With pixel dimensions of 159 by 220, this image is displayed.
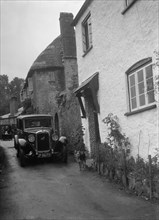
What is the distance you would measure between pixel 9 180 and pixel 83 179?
8.42 ft

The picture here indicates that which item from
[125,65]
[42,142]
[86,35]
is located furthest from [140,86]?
[42,142]

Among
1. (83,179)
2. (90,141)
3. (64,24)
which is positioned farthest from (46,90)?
(83,179)

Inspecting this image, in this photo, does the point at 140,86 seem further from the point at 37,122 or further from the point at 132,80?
the point at 37,122

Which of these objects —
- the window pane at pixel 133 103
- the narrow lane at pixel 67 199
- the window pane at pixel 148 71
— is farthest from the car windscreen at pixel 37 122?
the window pane at pixel 148 71

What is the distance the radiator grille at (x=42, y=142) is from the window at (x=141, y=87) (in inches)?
202

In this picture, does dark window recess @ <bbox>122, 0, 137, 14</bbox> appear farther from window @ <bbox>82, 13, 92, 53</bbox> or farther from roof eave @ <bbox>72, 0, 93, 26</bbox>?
window @ <bbox>82, 13, 92, 53</bbox>

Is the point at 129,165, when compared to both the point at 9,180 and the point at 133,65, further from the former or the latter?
the point at 9,180

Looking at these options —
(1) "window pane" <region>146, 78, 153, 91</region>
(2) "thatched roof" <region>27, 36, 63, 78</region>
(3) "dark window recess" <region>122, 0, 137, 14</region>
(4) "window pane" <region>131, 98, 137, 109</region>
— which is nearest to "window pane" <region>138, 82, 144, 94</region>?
(1) "window pane" <region>146, 78, 153, 91</region>

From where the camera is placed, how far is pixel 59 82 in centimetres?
2459

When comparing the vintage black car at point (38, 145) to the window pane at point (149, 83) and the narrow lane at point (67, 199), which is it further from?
the window pane at point (149, 83)

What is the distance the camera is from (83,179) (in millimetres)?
9375

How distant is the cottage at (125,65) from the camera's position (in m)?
7.37

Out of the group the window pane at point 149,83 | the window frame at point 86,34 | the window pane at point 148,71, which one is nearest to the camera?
the window pane at point 149,83

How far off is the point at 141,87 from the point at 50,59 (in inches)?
711
